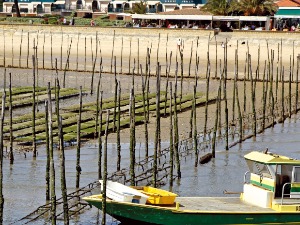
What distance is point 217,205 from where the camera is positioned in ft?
134

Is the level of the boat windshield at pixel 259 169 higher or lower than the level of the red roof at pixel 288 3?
lower

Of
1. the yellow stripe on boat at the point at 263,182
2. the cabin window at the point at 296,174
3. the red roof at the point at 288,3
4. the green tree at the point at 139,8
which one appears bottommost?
the yellow stripe on boat at the point at 263,182

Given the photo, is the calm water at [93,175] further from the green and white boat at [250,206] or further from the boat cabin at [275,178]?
the boat cabin at [275,178]

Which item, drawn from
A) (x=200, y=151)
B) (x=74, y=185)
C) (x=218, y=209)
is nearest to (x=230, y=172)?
(x=200, y=151)

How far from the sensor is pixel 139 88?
3273 inches

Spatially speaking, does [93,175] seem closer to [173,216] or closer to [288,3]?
[173,216]

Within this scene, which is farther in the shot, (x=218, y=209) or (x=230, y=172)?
(x=230, y=172)

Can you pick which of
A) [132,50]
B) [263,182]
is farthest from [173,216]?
[132,50]

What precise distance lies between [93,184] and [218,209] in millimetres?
9110

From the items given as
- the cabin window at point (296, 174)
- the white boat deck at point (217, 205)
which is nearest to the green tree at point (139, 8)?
the white boat deck at point (217, 205)

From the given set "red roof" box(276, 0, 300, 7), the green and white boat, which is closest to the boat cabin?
the green and white boat

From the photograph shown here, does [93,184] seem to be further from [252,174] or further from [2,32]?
[2,32]

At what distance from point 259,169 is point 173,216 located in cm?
409

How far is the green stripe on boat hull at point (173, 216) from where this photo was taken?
129 ft
